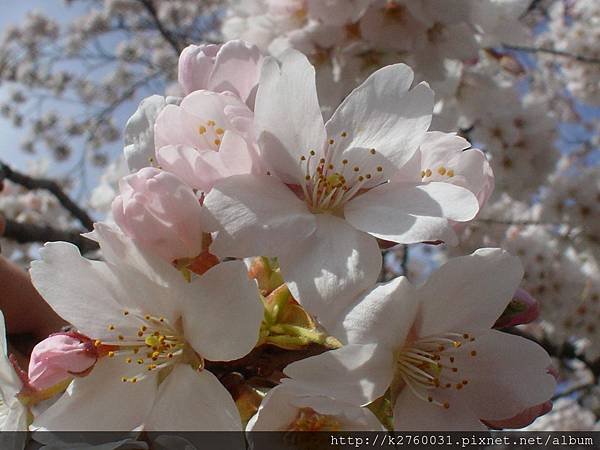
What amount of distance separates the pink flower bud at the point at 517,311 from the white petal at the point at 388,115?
240 millimetres

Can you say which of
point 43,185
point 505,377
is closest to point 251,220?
point 505,377

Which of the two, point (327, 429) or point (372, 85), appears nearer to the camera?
point (327, 429)

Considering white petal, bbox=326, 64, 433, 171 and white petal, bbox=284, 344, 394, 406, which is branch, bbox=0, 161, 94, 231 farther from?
white petal, bbox=284, 344, 394, 406

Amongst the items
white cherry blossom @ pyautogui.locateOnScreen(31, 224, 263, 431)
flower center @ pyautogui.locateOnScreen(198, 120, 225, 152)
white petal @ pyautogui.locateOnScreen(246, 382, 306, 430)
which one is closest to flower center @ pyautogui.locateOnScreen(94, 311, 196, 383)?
white cherry blossom @ pyautogui.locateOnScreen(31, 224, 263, 431)

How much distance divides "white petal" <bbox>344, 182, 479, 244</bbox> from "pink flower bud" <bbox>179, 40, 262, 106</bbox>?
236 millimetres

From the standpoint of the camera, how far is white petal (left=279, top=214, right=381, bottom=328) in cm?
61

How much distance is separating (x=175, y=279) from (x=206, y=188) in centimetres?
11

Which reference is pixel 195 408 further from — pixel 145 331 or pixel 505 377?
pixel 505 377

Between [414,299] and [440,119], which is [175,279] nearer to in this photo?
[414,299]

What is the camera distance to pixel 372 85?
2.52 ft

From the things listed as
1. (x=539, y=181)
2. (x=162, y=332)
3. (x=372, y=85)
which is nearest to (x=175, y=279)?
(x=162, y=332)

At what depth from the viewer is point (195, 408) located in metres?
0.60

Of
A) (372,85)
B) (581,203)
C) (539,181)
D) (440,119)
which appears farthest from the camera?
(581,203)

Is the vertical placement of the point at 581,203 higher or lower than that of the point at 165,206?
lower
